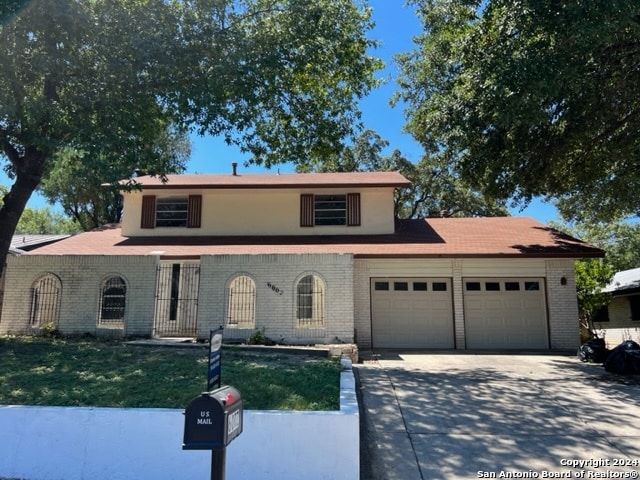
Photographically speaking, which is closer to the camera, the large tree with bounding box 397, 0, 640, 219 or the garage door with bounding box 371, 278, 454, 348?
the large tree with bounding box 397, 0, 640, 219

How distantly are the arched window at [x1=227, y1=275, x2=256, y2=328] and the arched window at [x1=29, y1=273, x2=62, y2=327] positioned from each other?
523cm

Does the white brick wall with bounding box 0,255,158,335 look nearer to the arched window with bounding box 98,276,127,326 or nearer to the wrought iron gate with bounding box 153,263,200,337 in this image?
the arched window with bounding box 98,276,127,326

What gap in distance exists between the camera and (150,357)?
9.25 meters

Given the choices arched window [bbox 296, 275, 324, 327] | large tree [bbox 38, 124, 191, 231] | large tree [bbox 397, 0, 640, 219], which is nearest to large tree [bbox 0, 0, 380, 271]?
large tree [bbox 397, 0, 640, 219]

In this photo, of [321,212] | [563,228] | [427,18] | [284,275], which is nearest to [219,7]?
[427,18]

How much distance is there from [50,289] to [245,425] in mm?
A: 12331

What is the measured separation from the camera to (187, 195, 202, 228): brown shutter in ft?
60.6

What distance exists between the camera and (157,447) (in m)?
5.38

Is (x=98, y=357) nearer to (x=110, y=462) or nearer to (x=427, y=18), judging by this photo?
(x=110, y=462)

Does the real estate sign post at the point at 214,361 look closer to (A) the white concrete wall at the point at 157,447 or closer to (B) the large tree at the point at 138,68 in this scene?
(A) the white concrete wall at the point at 157,447

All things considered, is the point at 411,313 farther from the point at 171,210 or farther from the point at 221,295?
the point at 171,210

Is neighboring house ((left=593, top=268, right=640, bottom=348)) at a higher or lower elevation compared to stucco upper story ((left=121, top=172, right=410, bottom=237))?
lower

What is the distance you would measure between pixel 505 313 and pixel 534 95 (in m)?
8.50

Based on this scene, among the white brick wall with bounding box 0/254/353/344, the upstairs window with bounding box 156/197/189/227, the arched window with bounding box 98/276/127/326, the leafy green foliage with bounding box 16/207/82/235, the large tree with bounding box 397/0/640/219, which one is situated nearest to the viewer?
the large tree with bounding box 397/0/640/219
